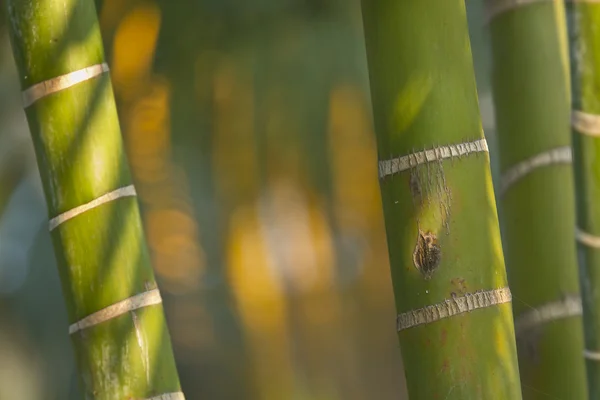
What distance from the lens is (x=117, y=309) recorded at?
0.50 metres

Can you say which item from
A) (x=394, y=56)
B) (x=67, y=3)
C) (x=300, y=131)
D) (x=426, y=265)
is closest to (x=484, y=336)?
Result: (x=426, y=265)

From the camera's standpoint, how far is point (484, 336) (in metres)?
0.49

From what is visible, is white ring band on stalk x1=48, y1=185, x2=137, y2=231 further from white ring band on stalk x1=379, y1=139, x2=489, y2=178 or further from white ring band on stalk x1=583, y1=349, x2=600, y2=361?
white ring band on stalk x1=583, y1=349, x2=600, y2=361

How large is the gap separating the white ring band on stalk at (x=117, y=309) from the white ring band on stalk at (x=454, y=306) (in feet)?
0.52

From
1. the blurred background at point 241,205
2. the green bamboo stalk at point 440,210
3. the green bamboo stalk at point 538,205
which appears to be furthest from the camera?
the blurred background at point 241,205

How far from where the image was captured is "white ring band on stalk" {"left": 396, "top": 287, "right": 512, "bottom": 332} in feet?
1.62

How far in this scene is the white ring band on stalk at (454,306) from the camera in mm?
493

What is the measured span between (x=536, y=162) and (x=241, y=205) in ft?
1.15

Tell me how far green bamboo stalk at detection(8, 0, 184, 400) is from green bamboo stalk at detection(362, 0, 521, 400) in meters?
0.15

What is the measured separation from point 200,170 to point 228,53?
0.13m

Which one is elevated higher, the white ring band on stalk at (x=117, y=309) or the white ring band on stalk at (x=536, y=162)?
the white ring band on stalk at (x=536, y=162)

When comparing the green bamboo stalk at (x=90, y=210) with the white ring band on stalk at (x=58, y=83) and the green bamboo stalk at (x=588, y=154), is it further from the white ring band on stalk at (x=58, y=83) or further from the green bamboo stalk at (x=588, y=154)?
the green bamboo stalk at (x=588, y=154)

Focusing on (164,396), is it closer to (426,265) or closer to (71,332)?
(71,332)

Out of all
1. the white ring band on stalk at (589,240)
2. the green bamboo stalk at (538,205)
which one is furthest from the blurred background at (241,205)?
the white ring band on stalk at (589,240)
